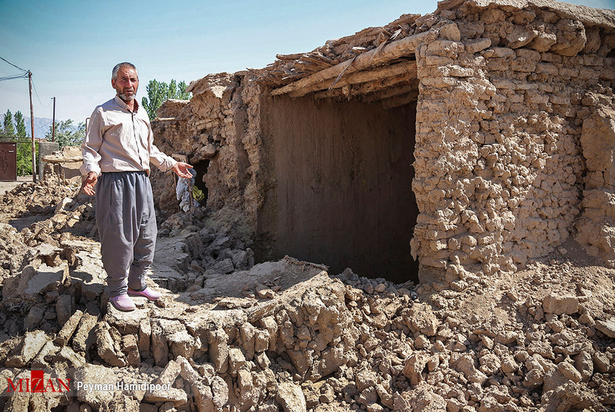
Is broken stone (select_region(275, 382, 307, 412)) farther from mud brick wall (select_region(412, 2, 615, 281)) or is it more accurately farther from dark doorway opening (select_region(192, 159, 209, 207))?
dark doorway opening (select_region(192, 159, 209, 207))

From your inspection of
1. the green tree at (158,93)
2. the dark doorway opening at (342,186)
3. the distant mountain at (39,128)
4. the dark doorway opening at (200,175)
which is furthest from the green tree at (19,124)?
the dark doorway opening at (342,186)

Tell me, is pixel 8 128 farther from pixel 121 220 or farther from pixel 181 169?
pixel 121 220

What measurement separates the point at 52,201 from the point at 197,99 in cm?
477

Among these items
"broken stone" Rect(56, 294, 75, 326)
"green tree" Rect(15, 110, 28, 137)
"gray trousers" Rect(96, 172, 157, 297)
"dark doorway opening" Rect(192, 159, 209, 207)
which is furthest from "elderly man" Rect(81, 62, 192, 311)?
"green tree" Rect(15, 110, 28, 137)

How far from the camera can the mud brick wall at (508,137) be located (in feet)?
13.6

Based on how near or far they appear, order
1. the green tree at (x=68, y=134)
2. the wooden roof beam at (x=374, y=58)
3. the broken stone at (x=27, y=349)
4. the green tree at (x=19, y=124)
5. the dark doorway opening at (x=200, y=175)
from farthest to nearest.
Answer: the green tree at (x=19, y=124) < the green tree at (x=68, y=134) < the dark doorway opening at (x=200, y=175) < the wooden roof beam at (x=374, y=58) < the broken stone at (x=27, y=349)

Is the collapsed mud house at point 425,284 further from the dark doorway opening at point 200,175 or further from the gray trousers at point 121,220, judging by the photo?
the dark doorway opening at point 200,175

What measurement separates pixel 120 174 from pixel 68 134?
2814cm

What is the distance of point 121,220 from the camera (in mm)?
3195

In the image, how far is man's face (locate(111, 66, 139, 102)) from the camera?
10.6ft

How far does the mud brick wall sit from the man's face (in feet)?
8.39

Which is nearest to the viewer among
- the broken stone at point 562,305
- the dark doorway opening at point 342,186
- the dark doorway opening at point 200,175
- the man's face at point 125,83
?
the man's face at point 125,83

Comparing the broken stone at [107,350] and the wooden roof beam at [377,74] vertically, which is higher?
the wooden roof beam at [377,74]

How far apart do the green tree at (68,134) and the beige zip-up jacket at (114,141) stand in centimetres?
2443
